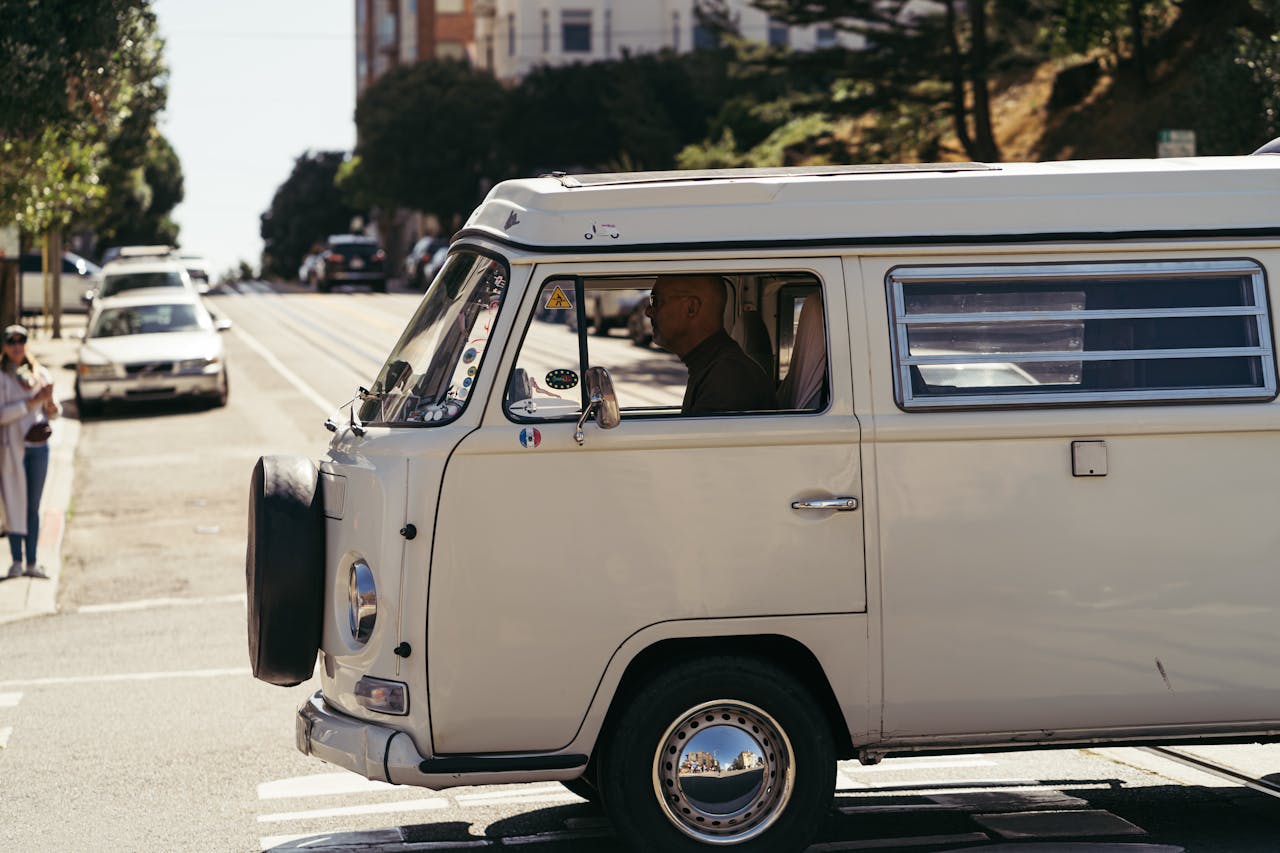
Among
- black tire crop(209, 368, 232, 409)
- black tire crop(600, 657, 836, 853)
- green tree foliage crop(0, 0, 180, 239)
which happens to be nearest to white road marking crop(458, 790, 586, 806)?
black tire crop(600, 657, 836, 853)

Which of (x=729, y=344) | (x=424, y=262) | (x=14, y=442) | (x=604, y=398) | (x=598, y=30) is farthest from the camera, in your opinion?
(x=598, y=30)

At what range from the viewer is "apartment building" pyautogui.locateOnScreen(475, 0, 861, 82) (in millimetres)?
81812

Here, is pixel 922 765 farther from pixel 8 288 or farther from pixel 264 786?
pixel 8 288

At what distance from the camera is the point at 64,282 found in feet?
153

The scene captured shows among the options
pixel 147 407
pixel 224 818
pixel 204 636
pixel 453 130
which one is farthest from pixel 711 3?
pixel 224 818

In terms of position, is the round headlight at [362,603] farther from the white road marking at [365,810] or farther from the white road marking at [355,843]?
the white road marking at [365,810]

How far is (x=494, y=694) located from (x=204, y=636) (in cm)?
667

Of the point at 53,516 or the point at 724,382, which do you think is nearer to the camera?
the point at 724,382

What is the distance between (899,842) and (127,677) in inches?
224

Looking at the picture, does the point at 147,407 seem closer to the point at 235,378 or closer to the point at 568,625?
the point at 235,378

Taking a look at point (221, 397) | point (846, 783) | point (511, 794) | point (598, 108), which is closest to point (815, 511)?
point (846, 783)

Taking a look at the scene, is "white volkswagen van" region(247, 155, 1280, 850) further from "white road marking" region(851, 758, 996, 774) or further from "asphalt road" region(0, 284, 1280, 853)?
"white road marking" region(851, 758, 996, 774)

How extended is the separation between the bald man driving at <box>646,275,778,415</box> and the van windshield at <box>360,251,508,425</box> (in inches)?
25.8

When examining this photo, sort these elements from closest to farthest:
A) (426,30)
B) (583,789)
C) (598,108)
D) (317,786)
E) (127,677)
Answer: (583,789)
(317,786)
(127,677)
(598,108)
(426,30)
